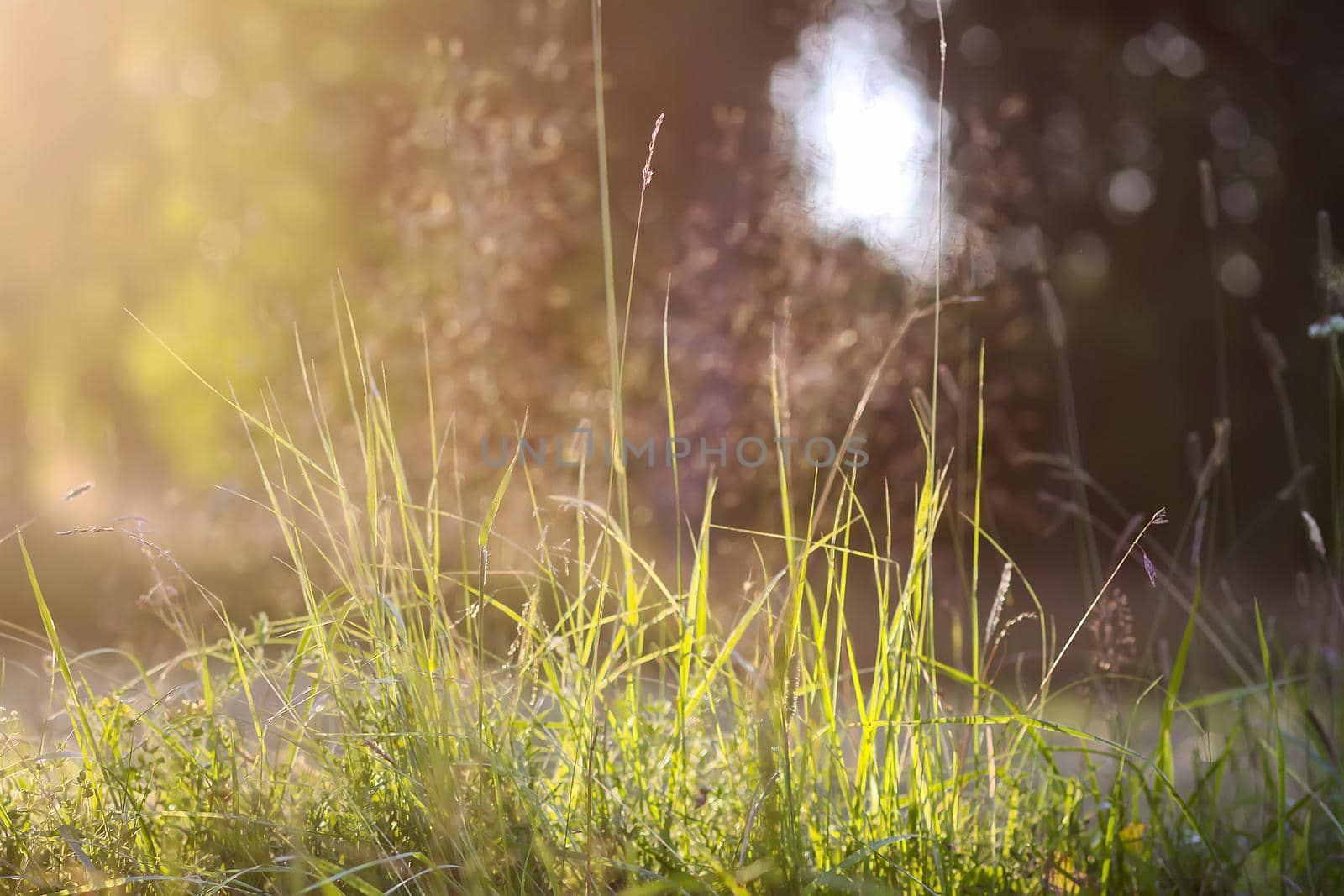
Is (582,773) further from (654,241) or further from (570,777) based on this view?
(654,241)

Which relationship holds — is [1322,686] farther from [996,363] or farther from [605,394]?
[996,363]

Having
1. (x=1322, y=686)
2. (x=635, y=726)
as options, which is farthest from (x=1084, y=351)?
(x=635, y=726)

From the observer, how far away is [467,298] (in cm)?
242

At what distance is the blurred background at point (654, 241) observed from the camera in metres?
2.46

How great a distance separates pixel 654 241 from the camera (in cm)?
329

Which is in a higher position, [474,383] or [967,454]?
[474,383]

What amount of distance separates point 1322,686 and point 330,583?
1.87 metres

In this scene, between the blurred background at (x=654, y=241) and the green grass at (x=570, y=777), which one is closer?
the green grass at (x=570, y=777)

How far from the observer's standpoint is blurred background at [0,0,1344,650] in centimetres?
246

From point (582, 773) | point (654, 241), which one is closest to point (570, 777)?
point (582, 773)

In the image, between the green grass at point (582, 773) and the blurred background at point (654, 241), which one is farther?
the blurred background at point (654, 241)

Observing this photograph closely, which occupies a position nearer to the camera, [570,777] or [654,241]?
[570,777]

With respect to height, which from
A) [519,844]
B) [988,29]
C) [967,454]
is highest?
[988,29]

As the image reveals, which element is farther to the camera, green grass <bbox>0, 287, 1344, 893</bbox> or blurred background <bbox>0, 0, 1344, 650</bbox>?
blurred background <bbox>0, 0, 1344, 650</bbox>
